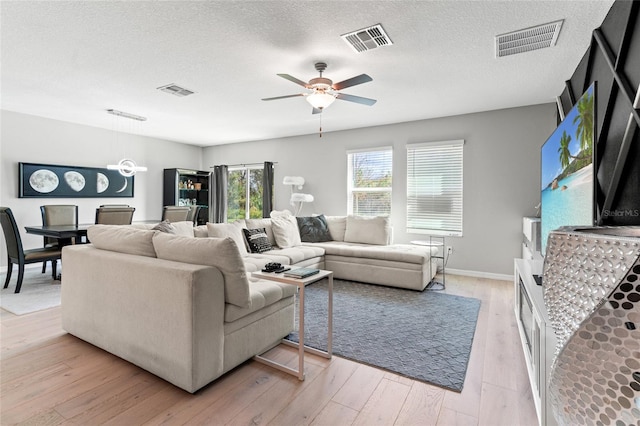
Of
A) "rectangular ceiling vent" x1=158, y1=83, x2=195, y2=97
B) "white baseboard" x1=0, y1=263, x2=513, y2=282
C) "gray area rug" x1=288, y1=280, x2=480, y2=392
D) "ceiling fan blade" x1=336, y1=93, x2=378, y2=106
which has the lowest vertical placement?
"gray area rug" x1=288, y1=280, x2=480, y2=392

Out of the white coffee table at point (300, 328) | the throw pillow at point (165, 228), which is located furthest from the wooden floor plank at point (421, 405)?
the throw pillow at point (165, 228)

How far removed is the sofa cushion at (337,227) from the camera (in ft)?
17.4

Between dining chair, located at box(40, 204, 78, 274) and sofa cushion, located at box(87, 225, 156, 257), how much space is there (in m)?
2.77

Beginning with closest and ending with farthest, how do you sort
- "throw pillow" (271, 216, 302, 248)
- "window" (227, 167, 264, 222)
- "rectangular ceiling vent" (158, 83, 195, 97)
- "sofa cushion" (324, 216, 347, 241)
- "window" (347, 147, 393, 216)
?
"rectangular ceiling vent" (158, 83, 195, 97) → "throw pillow" (271, 216, 302, 248) → "sofa cushion" (324, 216, 347, 241) → "window" (347, 147, 393, 216) → "window" (227, 167, 264, 222)

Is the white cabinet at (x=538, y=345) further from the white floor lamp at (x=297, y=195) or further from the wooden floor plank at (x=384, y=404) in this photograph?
the white floor lamp at (x=297, y=195)

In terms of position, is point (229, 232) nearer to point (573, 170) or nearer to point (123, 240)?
point (123, 240)

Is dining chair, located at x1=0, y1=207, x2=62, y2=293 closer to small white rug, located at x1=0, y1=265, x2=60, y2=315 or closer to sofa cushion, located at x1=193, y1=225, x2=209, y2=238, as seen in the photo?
small white rug, located at x1=0, y1=265, x2=60, y2=315

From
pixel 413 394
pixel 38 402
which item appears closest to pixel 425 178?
pixel 413 394

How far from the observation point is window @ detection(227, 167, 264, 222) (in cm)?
735

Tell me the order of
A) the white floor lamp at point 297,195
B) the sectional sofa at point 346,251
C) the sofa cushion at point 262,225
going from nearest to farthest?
the sectional sofa at point 346,251
the sofa cushion at point 262,225
the white floor lamp at point 297,195

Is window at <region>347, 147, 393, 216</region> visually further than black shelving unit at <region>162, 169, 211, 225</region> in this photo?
No

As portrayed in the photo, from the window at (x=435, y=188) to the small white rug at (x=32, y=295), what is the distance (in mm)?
4943

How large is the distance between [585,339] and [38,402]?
99.8 inches

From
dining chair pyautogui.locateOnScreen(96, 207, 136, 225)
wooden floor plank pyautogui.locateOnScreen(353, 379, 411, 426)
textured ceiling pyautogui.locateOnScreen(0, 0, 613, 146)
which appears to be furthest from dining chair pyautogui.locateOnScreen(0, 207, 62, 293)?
wooden floor plank pyautogui.locateOnScreen(353, 379, 411, 426)
